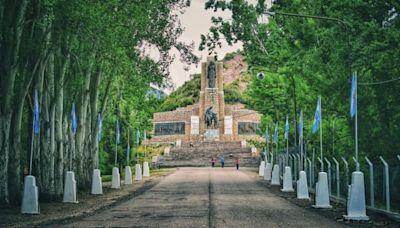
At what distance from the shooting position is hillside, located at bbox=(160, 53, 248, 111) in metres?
144

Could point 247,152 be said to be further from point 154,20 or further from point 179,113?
point 154,20

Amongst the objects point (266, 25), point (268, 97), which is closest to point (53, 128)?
point (266, 25)

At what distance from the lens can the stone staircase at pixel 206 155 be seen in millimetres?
90250

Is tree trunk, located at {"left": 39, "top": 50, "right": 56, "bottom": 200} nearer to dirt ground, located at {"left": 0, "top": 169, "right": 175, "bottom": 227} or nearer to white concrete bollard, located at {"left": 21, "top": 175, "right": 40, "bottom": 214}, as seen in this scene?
dirt ground, located at {"left": 0, "top": 169, "right": 175, "bottom": 227}

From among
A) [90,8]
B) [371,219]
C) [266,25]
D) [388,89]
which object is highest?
[266,25]

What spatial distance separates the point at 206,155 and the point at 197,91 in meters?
58.6

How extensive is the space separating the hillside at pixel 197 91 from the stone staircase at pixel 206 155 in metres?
28.8

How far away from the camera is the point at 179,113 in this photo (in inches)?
4729

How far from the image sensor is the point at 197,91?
155625 millimetres

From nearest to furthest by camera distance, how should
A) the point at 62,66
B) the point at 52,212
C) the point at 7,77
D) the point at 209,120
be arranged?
the point at 52,212
the point at 7,77
the point at 62,66
the point at 209,120

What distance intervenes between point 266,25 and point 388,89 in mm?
12456

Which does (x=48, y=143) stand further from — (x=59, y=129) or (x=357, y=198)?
(x=357, y=198)

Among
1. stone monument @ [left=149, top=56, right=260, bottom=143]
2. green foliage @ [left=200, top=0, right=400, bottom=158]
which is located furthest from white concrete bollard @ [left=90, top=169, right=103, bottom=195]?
stone monument @ [left=149, top=56, right=260, bottom=143]

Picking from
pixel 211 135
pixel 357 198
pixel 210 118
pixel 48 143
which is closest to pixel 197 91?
pixel 210 118
